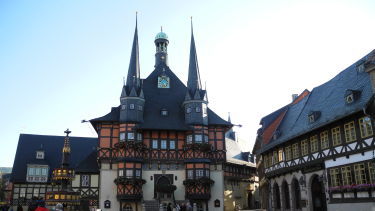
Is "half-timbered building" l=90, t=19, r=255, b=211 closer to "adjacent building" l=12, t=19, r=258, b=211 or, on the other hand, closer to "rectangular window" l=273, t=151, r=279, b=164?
"adjacent building" l=12, t=19, r=258, b=211

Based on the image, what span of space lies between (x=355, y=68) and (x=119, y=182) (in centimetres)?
2607

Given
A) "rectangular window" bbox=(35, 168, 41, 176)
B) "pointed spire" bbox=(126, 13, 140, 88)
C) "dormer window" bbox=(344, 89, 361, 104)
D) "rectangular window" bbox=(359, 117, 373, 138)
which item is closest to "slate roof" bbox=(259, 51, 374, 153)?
"dormer window" bbox=(344, 89, 361, 104)

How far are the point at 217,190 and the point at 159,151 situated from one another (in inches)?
316

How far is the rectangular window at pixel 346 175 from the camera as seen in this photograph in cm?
2578

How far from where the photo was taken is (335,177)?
27.5m

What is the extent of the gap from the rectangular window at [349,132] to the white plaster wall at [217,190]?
2188cm

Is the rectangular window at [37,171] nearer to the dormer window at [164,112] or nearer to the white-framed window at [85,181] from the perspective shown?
the white-framed window at [85,181]

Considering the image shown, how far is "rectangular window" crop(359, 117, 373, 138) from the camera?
921 inches

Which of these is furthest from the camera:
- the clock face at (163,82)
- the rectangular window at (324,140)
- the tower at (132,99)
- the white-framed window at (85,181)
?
the clock face at (163,82)

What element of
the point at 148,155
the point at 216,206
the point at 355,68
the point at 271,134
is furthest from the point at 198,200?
the point at 355,68

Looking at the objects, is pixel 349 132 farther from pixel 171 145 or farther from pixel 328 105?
pixel 171 145

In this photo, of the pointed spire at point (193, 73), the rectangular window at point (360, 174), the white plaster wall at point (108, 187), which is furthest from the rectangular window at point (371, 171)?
the white plaster wall at point (108, 187)

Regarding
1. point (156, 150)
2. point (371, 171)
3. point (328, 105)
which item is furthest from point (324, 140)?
point (156, 150)

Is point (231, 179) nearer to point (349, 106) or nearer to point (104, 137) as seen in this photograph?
point (104, 137)
